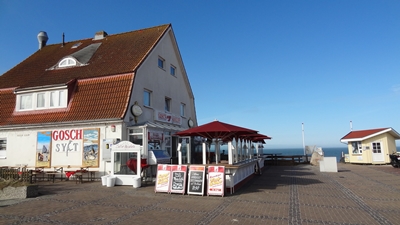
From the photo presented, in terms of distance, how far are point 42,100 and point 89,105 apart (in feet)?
12.5

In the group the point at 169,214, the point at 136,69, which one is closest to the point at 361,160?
the point at 136,69

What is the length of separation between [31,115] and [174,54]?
37.6ft

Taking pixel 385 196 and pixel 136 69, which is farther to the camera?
pixel 136 69

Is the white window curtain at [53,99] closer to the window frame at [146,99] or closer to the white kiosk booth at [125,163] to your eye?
the window frame at [146,99]

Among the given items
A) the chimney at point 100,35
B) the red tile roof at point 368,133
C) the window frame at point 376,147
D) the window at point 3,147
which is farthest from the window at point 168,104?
the window frame at point 376,147

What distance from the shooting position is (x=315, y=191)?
37.0 feet

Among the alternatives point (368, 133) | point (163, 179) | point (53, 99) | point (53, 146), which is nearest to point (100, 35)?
point (53, 99)

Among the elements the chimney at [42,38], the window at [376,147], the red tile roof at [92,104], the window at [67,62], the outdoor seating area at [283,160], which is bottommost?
the outdoor seating area at [283,160]

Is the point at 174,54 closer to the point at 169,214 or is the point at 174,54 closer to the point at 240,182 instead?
the point at 240,182

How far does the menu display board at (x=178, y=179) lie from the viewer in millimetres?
10789

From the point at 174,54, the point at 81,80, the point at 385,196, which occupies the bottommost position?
the point at 385,196

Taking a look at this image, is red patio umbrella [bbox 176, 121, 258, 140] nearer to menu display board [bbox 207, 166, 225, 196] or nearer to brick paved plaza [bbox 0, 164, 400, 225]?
menu display board [bbox 207, 166, 225, 196]

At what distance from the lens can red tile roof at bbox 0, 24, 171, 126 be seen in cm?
1595

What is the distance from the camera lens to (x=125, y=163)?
44.2 feet
